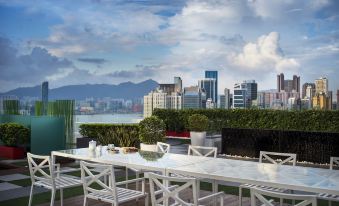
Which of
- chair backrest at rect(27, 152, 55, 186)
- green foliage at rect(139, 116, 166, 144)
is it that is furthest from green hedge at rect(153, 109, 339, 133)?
chair backrest at rect(27, 152, 55, 186)

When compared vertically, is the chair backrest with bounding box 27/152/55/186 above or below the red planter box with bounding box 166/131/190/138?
above

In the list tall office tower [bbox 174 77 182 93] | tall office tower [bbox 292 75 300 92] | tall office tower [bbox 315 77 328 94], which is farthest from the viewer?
tall office tower [bbox 174 77 182 93]

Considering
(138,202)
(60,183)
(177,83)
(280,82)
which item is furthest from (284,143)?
(280,82)

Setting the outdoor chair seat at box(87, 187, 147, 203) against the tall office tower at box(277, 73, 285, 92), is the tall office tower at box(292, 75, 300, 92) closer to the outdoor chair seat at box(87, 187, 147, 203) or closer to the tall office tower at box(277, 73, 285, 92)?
the tall office tower at box(277, 73, 285, 92)

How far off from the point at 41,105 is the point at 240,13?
2308cm

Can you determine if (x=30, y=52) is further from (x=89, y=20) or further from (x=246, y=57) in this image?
(x=246, y=57)

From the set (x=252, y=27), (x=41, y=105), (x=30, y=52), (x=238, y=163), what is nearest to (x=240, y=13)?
(x=252, y=27)

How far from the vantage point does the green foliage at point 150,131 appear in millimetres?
7359

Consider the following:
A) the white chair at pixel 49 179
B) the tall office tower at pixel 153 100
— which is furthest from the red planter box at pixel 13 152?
the tall office tower at pixel 153 100

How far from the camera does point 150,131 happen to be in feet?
24.2

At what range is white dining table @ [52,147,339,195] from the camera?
3211 millimetres

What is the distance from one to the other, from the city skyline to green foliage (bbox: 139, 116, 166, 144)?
62.9ft

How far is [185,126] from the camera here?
1755 centimetres

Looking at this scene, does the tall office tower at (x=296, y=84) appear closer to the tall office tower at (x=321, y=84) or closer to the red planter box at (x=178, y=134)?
the tall office tower at (x=321, y=84)
